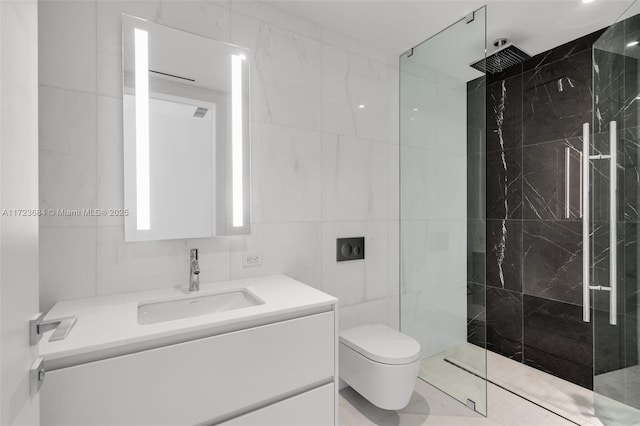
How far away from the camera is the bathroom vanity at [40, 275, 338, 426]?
Result: 0.94m

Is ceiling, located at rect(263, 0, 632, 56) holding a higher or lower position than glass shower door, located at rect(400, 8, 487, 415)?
higher

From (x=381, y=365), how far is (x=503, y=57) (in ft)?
7.85

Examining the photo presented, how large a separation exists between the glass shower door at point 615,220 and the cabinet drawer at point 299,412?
1383mm

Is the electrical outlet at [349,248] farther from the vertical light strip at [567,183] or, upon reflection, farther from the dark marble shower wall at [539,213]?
the vertical light strip at [567,183]

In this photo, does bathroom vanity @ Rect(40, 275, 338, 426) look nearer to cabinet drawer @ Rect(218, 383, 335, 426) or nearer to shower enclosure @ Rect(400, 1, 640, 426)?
cabinet drawer @ Rect(218, 383, 335, 426)

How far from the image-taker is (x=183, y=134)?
159 cm

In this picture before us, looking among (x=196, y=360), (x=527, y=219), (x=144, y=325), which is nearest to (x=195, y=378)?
(x=196, y=360)

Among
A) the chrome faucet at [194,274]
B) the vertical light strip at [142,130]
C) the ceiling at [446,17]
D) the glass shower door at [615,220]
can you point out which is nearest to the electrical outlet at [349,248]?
Result: the chrome faucet at [194,274]

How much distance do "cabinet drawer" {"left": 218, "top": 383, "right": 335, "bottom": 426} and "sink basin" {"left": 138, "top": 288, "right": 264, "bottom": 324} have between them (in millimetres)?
409

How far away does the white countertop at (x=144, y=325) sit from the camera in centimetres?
94

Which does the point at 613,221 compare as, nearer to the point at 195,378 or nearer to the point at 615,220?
the point at 615,220

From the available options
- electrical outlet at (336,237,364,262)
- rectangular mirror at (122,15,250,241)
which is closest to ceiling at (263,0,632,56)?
rectangular mirror at (122,15,250,241)

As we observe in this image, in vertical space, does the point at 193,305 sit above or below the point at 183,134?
below

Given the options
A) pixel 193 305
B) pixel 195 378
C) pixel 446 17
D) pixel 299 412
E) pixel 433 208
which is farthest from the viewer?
pixel 433 208
